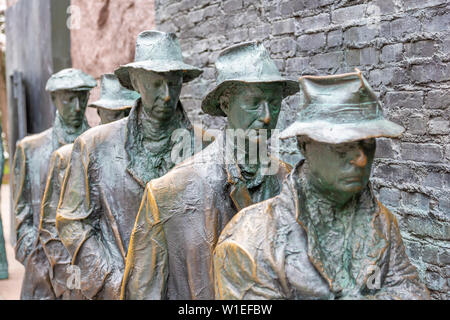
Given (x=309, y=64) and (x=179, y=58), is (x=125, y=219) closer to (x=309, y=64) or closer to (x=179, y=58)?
(x=179, y=58)

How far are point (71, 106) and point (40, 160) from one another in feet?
2.37

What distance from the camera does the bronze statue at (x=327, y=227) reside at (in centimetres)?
226

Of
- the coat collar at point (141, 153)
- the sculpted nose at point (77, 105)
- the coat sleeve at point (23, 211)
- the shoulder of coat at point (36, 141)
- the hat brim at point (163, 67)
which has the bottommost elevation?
the coat sleeve at point (23, 211)

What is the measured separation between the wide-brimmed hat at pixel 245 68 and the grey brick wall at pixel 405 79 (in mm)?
1356

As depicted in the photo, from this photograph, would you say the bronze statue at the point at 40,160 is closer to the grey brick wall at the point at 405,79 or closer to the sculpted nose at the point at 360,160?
the grey brick wall at the point at 405,79

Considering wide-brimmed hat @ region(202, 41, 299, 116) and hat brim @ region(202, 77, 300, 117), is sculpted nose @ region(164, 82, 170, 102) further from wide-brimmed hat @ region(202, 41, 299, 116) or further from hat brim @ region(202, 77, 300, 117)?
wide-brimmed hat @ region(202, 41, 299, 116)

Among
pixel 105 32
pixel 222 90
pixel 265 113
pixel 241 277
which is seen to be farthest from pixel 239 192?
pixel 105 32

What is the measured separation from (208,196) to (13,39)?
26.2 ft

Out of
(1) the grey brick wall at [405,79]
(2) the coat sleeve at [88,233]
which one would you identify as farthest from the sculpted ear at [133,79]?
(1) the grey brick wall at [405,79]

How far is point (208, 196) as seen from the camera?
3.22 metres

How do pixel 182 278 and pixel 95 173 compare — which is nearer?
pixel 182 278

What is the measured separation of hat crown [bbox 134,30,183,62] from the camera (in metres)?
3.99

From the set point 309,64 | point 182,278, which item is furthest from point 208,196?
point 309,64

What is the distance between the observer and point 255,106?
3133 mm
